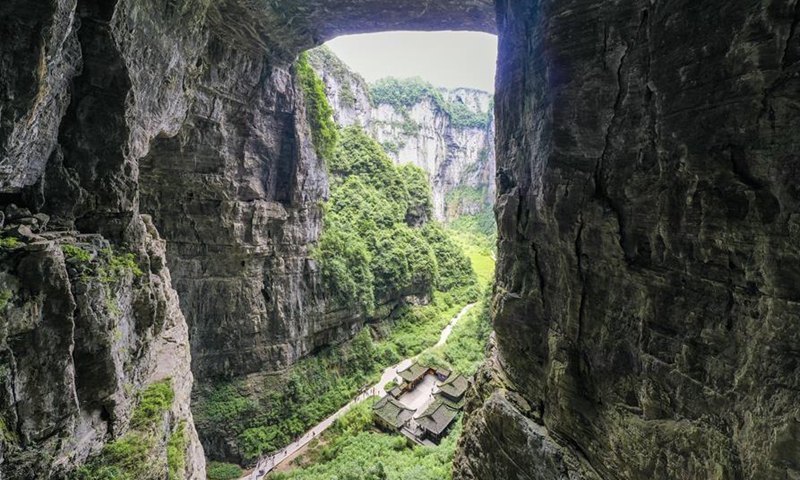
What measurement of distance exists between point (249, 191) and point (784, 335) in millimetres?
20619

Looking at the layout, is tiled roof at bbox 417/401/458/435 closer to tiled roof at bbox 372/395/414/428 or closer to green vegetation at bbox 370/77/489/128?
tiled roof at bbox 372/395/414/428

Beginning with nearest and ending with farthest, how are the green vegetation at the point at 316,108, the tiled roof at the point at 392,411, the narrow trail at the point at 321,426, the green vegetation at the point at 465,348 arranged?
1. the narrow trail at the point at 321,426
2. the tiled roof at the point at 392,411
3. the green vegetation at the point at 316,108
4. the green vegetation at the point at 465,348

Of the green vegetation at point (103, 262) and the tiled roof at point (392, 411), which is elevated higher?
the green vegetation at point (103, 262)

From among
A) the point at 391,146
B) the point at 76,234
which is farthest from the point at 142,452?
the point at 391,146

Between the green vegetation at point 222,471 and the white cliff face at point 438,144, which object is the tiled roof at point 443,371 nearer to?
the green vegetation at point 222,471

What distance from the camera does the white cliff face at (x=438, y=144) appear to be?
63.9 meters

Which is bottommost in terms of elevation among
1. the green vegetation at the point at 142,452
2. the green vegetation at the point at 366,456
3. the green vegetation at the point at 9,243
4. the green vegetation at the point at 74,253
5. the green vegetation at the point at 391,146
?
the green vegetation at the point at 366,456

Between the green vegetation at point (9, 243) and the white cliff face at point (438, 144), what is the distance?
52.6 m

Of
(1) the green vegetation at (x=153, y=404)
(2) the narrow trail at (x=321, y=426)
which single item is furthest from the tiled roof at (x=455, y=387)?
(1) the green vegetation at (x=153, y=404)

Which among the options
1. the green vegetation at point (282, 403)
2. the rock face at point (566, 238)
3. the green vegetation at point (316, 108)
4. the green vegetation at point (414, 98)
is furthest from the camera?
the green vegetation at point (414, 98)

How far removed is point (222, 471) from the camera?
17672mm

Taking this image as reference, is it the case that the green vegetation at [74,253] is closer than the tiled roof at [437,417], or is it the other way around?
the green vegetation at [74,253]

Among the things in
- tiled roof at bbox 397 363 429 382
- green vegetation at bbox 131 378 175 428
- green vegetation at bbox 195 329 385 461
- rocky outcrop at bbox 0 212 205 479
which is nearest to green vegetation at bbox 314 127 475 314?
green vegetation at bbox 195 329 385 461

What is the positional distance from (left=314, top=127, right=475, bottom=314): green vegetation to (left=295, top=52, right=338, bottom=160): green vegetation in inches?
229
